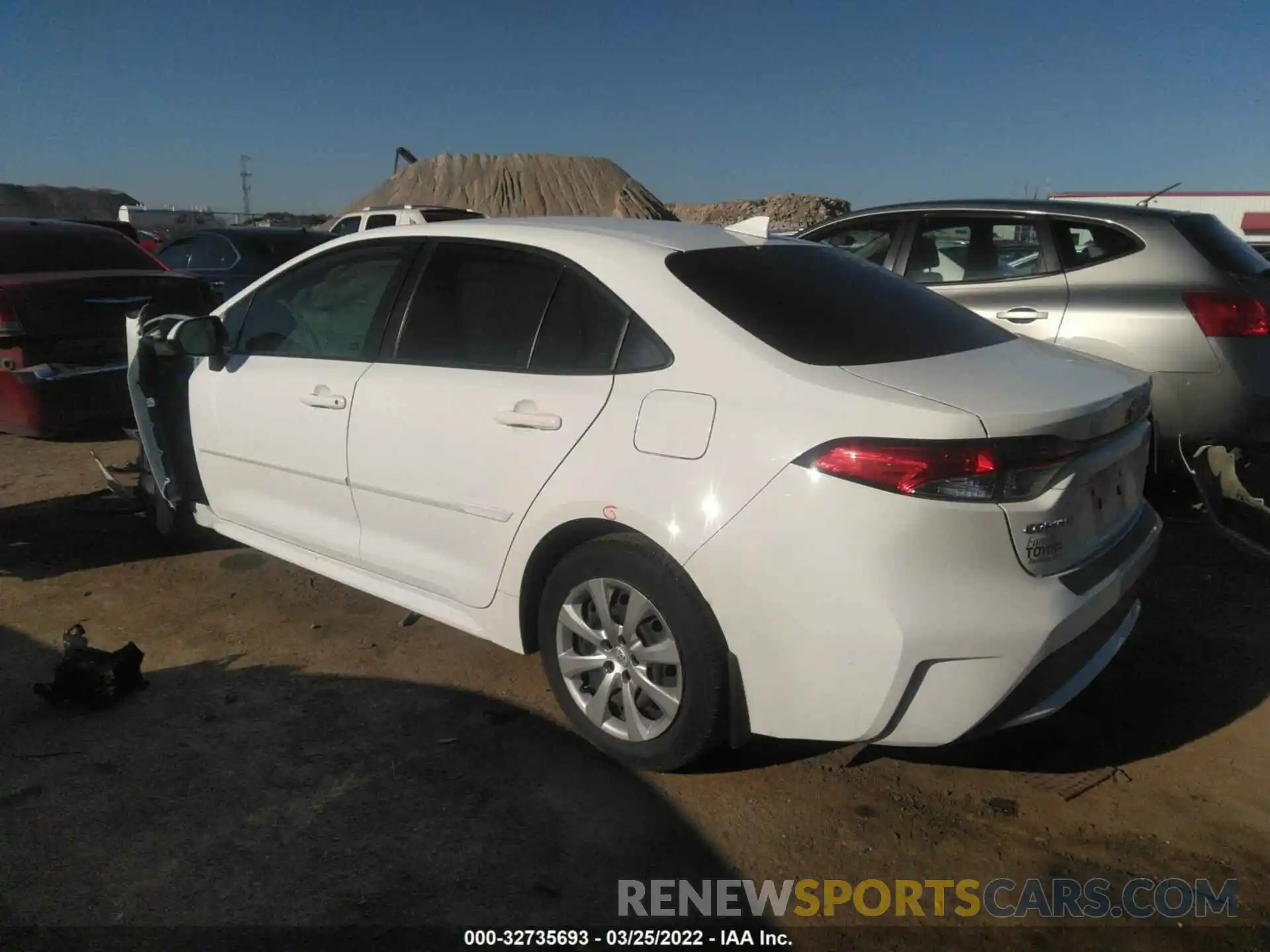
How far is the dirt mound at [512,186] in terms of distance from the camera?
58094 mm

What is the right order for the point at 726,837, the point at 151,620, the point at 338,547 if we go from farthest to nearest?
1. the point at 151,620
2. the point at 338,547
3. the point at 726,837

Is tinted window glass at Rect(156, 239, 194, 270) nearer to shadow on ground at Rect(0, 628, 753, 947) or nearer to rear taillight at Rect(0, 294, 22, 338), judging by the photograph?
rear taillight at Rect(0, 294, 22, 338)

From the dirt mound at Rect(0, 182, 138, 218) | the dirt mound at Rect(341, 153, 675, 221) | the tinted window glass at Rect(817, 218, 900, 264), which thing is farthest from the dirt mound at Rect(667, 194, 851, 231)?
the tinted window glass at Rect(817, 218, 900, 264)

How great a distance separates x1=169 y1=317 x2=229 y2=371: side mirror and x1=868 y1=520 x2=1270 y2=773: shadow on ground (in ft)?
10.2

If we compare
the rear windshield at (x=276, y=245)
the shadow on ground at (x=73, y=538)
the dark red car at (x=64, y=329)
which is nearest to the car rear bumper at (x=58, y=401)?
the dark red car at (x=64, y=329)

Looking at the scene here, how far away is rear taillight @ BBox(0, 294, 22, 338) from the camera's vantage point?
5527 millimetres

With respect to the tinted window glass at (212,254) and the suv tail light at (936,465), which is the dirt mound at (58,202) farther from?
the suv tail light at (936,465)

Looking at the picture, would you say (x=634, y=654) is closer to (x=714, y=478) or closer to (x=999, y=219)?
(x=714, y=478)

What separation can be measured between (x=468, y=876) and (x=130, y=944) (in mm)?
798

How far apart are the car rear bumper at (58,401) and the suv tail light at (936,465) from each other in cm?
486

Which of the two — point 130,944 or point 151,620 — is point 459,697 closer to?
point 130,944

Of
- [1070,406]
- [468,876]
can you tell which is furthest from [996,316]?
[468,876]

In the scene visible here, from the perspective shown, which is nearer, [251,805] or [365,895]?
[365,895]

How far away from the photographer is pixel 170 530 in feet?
15.0
